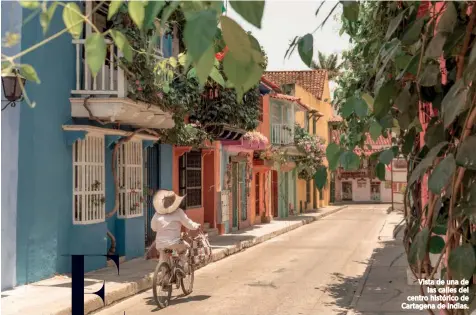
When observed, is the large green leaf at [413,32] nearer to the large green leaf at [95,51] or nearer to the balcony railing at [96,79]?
the large green leaf at [95,51]

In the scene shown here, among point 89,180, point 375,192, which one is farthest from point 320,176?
point 375,192

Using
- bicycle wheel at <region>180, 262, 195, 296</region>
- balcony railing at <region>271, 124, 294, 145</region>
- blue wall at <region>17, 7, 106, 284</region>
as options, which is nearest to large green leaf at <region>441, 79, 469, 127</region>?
bicycle wheel at <region>180, 262, 195, 296</region>

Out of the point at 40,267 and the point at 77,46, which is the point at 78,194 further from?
the point at 77,46

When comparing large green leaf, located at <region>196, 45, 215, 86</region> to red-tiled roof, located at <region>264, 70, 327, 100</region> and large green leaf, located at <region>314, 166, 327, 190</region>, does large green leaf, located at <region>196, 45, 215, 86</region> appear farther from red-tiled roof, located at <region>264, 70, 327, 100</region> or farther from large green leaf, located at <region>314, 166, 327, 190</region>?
red-tiled roof, located at <region>264, 70, 327, 100</region>

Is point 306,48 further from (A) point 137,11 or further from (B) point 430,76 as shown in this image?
(A) point 137,11

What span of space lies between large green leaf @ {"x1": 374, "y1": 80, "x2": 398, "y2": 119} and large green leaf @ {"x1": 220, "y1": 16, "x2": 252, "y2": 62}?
105cm

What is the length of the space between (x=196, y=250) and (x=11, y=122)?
3.67 meters

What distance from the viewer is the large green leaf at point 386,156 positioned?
2512mm

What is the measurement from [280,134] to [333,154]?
2761cm

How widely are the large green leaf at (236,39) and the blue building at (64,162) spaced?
882cm

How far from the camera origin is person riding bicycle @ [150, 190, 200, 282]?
952cm

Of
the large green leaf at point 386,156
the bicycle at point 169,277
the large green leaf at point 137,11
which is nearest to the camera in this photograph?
the large green leaf at point 137,11

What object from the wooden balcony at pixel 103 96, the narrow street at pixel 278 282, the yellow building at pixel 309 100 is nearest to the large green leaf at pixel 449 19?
the narrow street at pixel 278 282

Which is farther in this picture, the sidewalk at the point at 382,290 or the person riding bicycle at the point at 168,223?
the person riding bicycle at the point at 168,223
